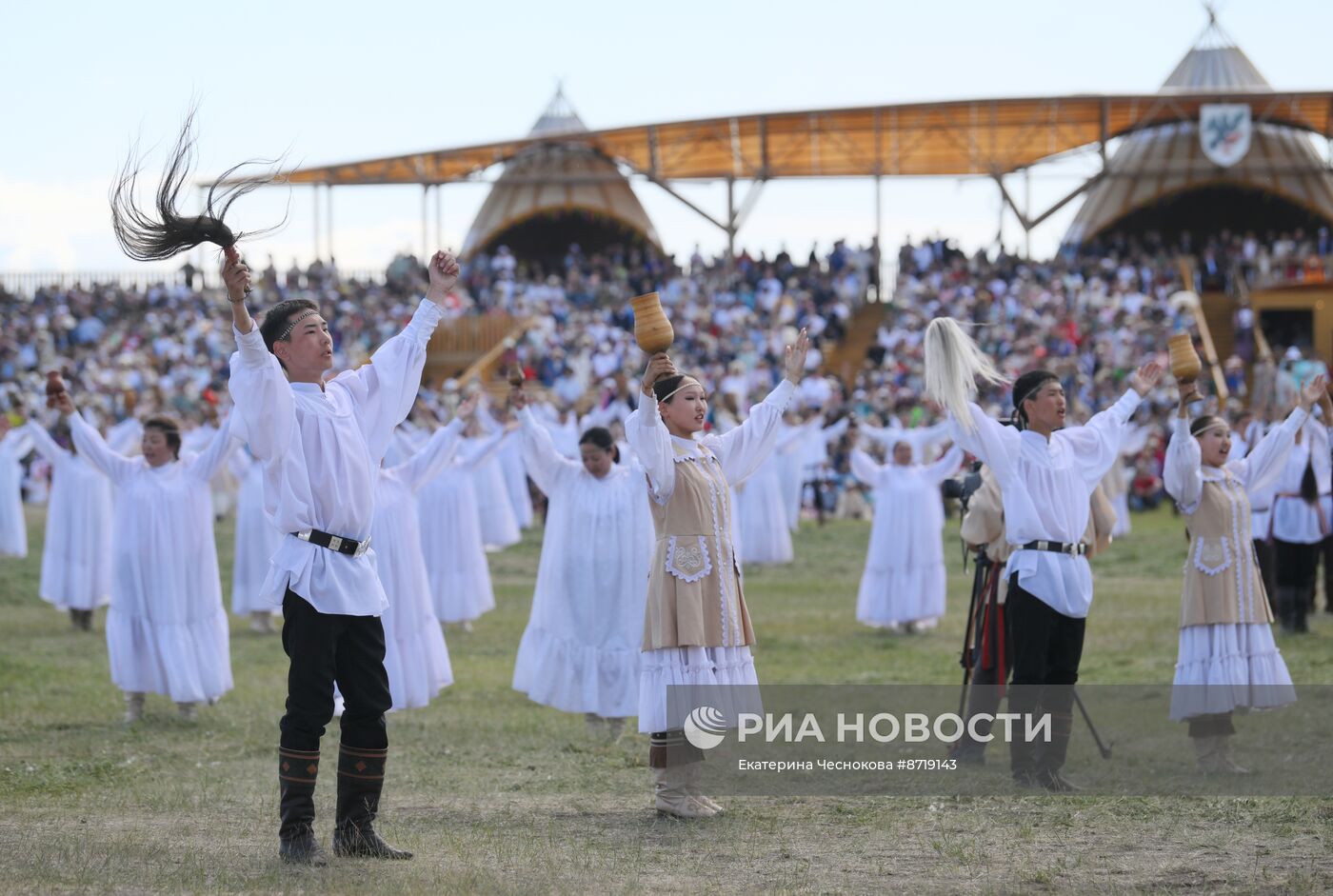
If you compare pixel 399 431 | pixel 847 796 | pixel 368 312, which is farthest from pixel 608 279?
pixel 847 796

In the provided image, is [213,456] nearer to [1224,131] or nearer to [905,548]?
[905,548]

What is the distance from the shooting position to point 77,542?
16.6 m

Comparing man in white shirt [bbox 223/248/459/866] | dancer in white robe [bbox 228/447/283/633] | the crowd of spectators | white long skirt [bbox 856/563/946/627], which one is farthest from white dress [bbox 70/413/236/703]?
the crowd of spectators

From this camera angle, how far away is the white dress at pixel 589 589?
407 inches

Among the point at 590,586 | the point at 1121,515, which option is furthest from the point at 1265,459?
the point at 1121,515

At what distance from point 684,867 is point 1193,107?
1340 inches

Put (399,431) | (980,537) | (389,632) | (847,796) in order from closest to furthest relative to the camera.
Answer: (847,796) < (980,537) < (389,632) < (399,431)

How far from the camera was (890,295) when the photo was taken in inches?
1463

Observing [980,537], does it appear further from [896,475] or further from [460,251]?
[460,251]

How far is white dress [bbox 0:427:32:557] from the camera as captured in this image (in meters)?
21.8

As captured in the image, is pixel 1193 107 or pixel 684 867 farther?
pixel 1193 107

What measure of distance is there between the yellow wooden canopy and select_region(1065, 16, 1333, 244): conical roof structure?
1.55 metres

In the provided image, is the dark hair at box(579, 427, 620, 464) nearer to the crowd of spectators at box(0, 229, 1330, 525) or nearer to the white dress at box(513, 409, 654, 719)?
the white dress at box(513, 409, 654, 719)

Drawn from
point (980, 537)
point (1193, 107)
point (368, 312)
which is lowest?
point (980, 537)
